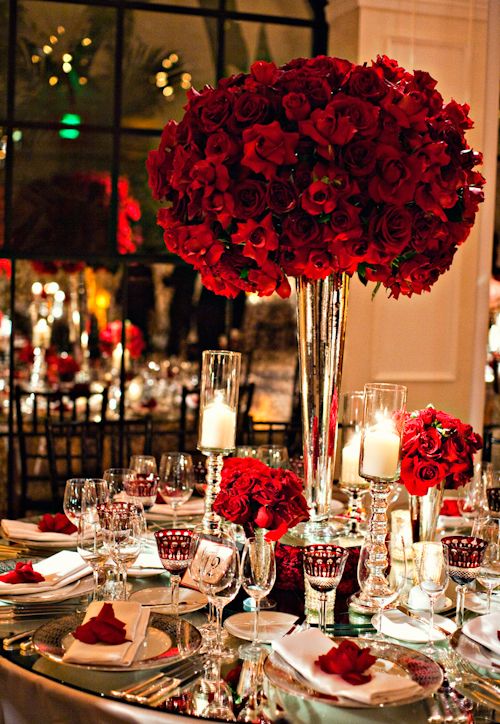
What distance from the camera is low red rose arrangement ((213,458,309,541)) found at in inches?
78.1

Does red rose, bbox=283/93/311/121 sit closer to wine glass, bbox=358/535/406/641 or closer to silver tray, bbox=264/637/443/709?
wine glass, bbox=358/535/406/641

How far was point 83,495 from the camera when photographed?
2.18m

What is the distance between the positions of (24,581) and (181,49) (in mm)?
3661

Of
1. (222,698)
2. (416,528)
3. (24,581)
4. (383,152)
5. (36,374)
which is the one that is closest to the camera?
(222,698)

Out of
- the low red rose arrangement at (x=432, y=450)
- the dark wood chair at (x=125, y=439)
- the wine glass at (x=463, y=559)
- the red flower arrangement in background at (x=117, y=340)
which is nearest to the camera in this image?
the wine glass at (x=463, y=559)

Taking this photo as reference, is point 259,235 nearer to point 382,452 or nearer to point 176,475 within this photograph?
point 382,452

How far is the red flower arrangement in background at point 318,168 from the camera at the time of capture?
2.09m

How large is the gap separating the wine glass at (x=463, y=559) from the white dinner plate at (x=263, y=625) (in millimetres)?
347

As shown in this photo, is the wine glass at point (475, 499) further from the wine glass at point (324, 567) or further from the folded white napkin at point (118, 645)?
the folded white napkin at point (118, 645)

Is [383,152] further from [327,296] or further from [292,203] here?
[327,296]

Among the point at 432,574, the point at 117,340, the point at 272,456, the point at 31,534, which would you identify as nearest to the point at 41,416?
the point at 117,340

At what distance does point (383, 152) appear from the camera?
6.86ft

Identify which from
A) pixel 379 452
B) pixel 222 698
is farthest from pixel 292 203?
pixel 222 698

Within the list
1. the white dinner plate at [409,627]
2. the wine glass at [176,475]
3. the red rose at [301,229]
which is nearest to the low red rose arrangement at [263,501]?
the white dinner plate at [409,627]
